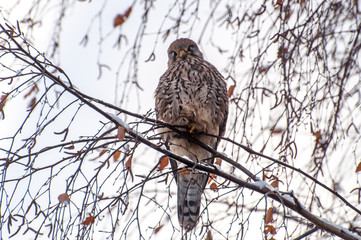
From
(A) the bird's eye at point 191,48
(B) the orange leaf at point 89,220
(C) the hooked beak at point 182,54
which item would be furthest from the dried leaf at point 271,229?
(A) the bird's eye at point 191,48

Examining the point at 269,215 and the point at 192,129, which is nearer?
the point at 269,215

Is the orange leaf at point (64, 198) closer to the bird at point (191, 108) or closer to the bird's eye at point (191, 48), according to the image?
the bird at point (191, 108)

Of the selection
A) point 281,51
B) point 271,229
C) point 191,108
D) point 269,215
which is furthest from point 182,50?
point 271,229

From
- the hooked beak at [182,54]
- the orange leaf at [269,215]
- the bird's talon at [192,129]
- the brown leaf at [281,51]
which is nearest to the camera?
the orange leaf at [269,215]

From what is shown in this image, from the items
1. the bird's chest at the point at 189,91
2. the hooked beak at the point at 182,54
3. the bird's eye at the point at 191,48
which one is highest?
the bird's eye at the point at 191,48

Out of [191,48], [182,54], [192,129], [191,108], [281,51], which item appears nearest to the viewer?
[281,51]

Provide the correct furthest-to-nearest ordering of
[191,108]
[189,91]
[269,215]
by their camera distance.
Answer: [189,91], [191,108], [269,215]

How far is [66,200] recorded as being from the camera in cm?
211

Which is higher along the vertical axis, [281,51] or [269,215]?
[281,51]

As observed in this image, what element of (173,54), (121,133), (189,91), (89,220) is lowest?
(89,220)

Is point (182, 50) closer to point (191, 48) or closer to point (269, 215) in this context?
point (191, 48)

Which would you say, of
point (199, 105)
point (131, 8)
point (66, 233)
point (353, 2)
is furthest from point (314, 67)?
point (66, 233)

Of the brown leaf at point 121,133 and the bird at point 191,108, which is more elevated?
the bird at point 191,108

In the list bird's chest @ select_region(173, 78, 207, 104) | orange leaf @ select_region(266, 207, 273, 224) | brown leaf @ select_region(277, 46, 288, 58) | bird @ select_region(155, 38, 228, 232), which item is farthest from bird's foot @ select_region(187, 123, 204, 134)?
orange leaf @ select_region(266, 207, 273, 224)
